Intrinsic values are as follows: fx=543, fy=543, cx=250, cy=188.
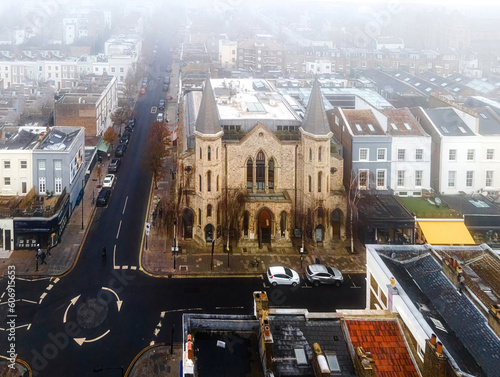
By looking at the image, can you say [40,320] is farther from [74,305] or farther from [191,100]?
[191,100]

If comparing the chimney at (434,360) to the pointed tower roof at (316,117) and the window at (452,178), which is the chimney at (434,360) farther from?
the window at (452,178)

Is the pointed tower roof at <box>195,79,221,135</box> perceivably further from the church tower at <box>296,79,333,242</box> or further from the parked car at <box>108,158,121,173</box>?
the parked car at <box>108,158,121,173</box>

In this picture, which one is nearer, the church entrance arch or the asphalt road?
the asphalt road

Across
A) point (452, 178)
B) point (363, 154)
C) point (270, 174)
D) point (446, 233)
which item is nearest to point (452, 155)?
point (452, 178)

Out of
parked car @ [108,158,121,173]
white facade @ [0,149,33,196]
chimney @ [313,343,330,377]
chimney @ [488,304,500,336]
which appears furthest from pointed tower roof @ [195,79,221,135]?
chimney @ [488,304,500,336]

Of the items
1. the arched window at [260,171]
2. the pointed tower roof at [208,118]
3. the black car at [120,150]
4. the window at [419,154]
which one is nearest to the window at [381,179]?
the window at [419,154]

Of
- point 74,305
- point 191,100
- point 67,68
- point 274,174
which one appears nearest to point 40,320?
point 74,305

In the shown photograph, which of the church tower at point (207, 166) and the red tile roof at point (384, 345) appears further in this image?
the church tower at point (207, 166)
